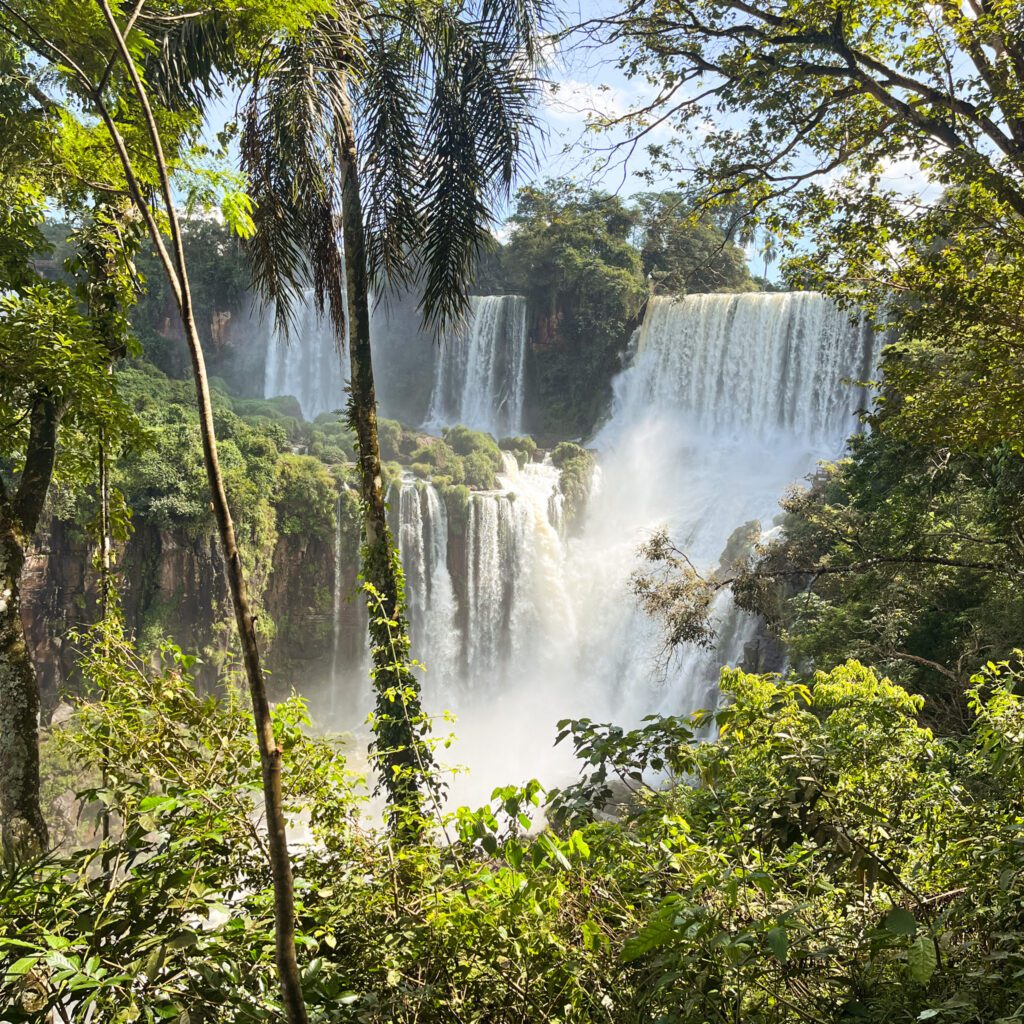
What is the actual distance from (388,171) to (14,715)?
3.76 meters

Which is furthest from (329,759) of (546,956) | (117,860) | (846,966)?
(846,966)

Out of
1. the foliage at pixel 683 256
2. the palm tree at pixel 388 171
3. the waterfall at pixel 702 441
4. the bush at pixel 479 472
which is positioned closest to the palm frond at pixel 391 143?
the palm tree at pixel 388 171

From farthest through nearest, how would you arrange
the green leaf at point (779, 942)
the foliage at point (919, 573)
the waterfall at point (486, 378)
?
the waterfall at point (486, 378) → the foliage at point (919, 573) → the green leaf at point (779, 942)

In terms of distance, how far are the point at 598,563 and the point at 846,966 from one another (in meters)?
19.3

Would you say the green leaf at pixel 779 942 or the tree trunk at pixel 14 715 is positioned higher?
the green leaf at pixel 779 942

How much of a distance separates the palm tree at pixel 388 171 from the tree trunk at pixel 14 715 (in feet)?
5.61

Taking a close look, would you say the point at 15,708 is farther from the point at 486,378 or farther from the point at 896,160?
the point at 486,378

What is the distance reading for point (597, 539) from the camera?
21.7 meters

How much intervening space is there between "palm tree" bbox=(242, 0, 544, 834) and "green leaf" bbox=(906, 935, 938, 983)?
11.0 ft

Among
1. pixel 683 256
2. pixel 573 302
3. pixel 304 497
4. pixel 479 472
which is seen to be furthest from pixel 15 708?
pixel 683 256

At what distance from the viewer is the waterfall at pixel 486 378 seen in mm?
26906

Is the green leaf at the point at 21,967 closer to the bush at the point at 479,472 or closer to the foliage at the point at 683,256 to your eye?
the bush at the point at 479,472

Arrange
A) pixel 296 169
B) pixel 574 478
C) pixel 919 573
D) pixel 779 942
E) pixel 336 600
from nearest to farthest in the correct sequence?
pixel 779 942 < pixel 296 169 < pixel 919 573 < pixel 336 600 < pixel 574 478

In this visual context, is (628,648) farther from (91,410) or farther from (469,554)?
(91,410)
